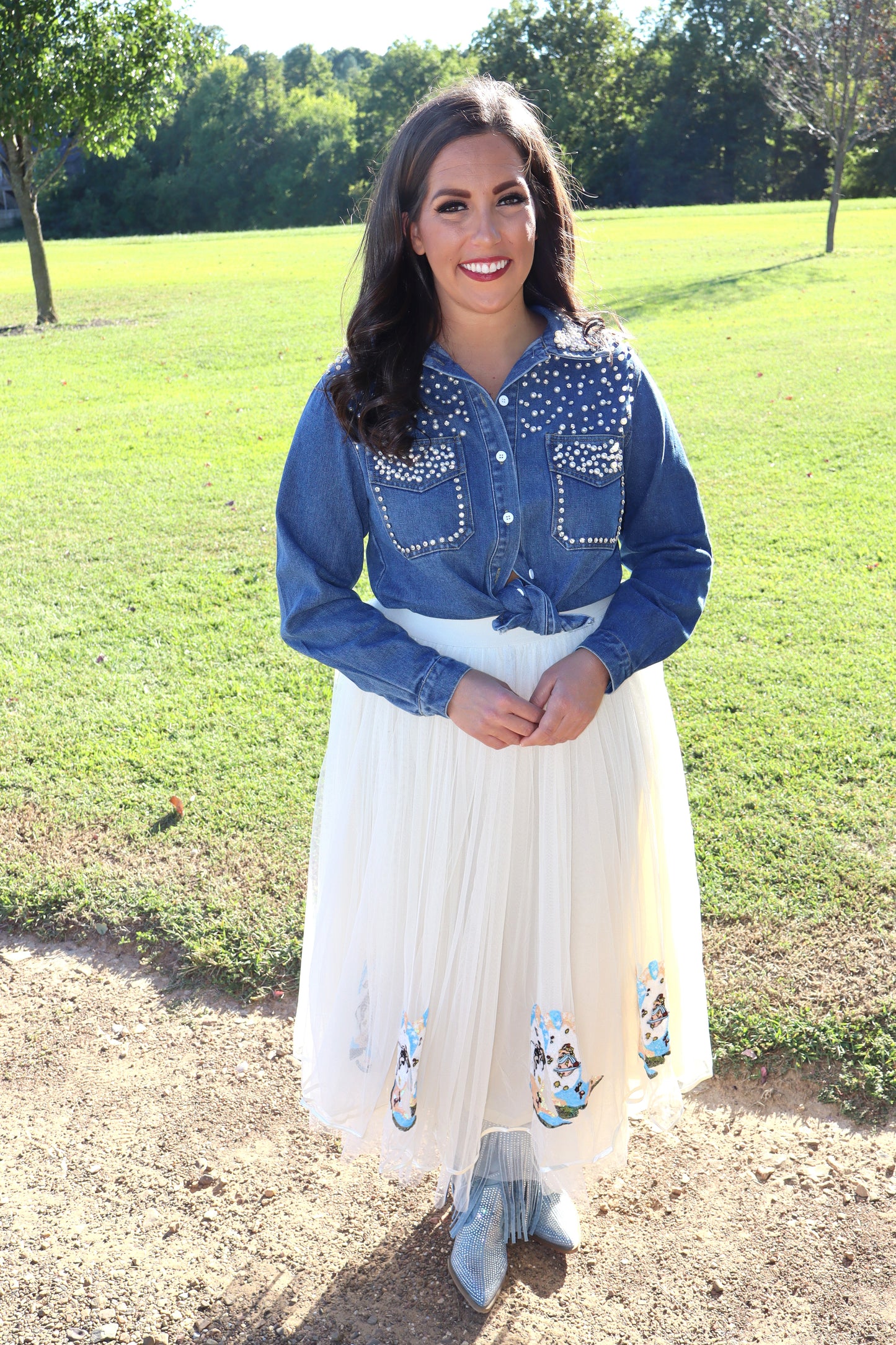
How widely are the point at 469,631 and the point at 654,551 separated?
46 centimetres

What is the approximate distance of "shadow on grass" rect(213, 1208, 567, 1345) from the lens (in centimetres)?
245

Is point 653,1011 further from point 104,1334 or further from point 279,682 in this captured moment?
point 279,682

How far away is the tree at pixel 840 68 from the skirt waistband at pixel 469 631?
2057 centimetres

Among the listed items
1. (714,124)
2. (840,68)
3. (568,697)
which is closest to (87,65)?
(840,68)

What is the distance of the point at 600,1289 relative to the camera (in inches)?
100

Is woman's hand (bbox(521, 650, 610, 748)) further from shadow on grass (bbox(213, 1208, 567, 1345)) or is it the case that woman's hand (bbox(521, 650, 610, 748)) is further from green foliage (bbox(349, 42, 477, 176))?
green foliage (bbox(349, 42, 477, 176))

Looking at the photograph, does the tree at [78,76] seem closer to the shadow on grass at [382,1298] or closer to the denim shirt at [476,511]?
the denim shirt at [476,511]

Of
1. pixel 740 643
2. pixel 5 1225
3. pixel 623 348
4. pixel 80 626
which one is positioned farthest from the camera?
pixel 80 626

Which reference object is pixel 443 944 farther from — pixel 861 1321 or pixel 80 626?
pixel 80 626

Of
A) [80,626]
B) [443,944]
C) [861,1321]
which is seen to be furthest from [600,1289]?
[80,626]

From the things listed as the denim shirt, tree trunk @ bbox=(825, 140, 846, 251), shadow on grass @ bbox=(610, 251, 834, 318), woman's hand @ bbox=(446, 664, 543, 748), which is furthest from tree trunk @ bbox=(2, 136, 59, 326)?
woman's hand @ bbox=(446, 664, 543, 748)

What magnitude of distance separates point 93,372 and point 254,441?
414 cm

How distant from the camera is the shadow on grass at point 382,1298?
8.03 feet

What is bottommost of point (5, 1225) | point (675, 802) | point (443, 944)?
point (5, 1225)
